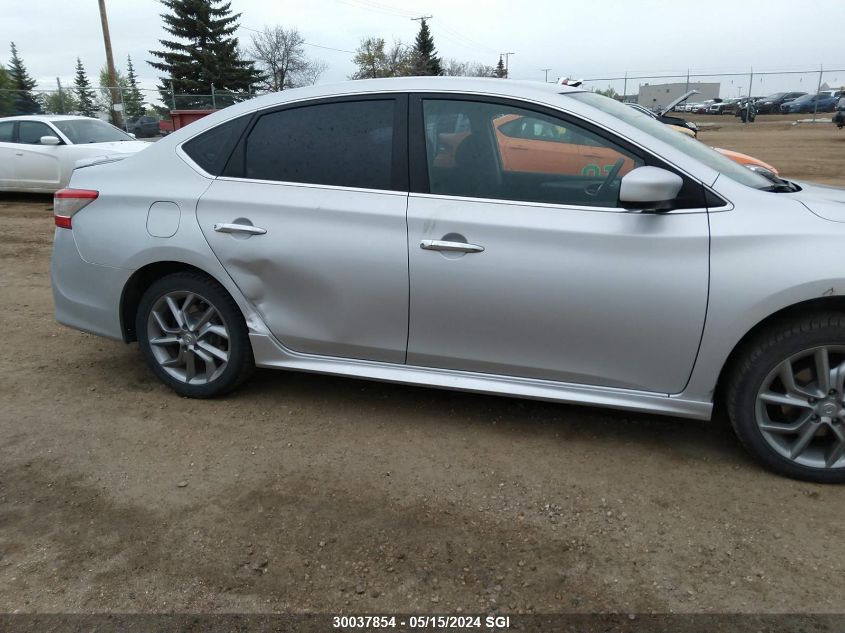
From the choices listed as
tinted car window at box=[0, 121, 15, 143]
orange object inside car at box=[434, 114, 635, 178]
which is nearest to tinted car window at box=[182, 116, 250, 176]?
orange object inside car at box=[434, 114, 635, 178]

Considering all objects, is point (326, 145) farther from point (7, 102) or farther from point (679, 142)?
point (7, 102)

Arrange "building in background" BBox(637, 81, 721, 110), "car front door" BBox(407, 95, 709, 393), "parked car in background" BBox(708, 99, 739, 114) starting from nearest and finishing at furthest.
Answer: "car front door" BBox(407, 95, 709, 393), "building in background" BBox(637, 81, 721, 110), "parked car in background" BBox(708, 99, 739, 114)

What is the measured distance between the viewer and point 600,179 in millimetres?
3014

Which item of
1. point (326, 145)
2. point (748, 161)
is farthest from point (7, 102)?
point (326, 145)

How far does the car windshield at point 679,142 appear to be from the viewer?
3117mm

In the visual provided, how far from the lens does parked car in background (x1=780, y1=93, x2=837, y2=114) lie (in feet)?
118

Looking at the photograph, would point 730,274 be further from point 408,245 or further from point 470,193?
point 408,245

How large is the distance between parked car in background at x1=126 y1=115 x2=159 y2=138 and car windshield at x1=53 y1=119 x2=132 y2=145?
1622cm

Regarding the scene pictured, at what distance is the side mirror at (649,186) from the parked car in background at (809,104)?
3930 cm

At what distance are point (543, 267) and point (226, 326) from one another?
175cm

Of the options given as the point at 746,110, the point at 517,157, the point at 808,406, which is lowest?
the point at 808,406

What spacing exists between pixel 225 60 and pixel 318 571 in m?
52.7

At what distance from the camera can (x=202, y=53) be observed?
48531mm

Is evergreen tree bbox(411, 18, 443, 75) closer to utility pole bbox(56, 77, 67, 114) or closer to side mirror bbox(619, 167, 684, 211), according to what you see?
utility pole bbox(56, 77, 67, 114)
